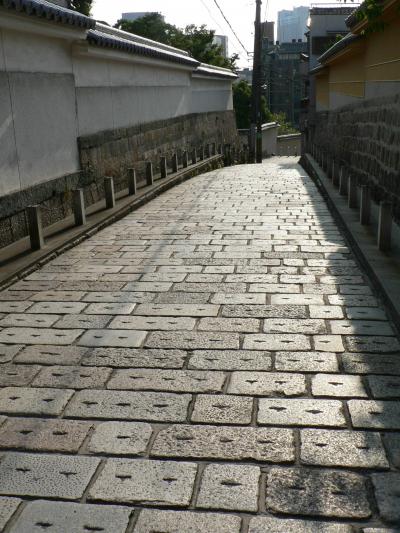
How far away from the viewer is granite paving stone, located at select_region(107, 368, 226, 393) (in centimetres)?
418

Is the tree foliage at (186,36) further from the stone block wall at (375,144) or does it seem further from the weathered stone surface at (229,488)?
the weathered stone surface at (229,488)

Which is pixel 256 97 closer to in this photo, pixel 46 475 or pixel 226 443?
pixel 226 443

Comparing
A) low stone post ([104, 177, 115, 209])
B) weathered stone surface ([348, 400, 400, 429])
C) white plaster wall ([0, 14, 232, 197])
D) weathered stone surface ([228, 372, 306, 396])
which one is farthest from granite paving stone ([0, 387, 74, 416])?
low stone post ([104, 177, 115, 209])

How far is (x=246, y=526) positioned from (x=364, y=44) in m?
12.6

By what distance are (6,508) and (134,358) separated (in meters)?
1.89

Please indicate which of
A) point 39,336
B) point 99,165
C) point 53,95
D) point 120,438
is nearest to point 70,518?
point 120,438

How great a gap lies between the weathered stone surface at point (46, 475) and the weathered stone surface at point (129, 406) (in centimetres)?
51

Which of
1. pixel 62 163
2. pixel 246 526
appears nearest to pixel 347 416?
pixel 246 526

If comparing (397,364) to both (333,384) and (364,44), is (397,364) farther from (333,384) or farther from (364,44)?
(364,44)

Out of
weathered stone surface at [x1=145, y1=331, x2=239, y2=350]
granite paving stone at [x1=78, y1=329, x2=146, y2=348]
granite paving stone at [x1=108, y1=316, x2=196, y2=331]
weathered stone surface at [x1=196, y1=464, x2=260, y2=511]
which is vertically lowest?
granite paving stone at [x1=108, y1=316, x2=196, y2=331]

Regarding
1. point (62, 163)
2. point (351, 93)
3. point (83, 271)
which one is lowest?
point (83, 271)

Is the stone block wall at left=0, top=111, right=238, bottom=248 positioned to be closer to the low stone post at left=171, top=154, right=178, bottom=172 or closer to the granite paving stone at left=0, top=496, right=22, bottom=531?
the low stone post at left=171, top=154, right=178, bottom=172

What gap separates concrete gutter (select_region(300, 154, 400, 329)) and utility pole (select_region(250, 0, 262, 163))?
23690mm

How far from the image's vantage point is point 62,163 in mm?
10750
